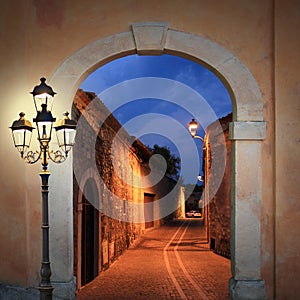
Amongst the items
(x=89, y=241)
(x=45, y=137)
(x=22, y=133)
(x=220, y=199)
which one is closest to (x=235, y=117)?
(x=45, y=137)

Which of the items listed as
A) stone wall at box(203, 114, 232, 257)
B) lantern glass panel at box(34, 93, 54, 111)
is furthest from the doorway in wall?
stone wall at box(203, 114, 232, 257)

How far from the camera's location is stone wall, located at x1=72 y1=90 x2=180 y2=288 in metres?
7.96

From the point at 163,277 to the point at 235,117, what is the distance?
16.1ft

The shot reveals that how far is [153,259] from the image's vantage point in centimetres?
1204

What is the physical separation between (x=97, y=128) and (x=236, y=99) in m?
4.45

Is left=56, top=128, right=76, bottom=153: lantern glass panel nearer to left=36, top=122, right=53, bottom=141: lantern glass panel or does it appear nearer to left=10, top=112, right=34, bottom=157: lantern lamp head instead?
left=36, top=122, right=53, bottom=141: lantern glass panel

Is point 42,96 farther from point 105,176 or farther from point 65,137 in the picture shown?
point 105,176

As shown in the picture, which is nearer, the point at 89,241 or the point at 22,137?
the point at 22,137

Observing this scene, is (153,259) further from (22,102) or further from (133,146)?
(22,102)

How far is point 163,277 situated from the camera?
9.31 metres

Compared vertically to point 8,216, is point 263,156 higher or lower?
higher

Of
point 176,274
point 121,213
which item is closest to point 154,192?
point 121,213

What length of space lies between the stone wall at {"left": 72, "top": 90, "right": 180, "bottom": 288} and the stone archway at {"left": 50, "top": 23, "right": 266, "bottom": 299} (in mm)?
1563

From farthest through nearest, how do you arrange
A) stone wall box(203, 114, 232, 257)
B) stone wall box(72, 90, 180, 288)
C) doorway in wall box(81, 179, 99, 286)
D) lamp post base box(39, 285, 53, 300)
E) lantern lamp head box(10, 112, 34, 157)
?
stone wall box(203, 114, 232, 257), doorway in wall box(81, 179, 99, 286), stone wall box(72, 90, 180, 288), lantern lamp head box(10, 112, 34, 157), lamp post base box(39, 285, 53, 300)
